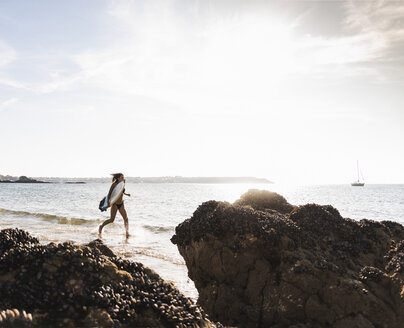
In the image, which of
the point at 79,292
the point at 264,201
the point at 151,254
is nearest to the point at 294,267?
the point at 264,201

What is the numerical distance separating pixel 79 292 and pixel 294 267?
4.45m

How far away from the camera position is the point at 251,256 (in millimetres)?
7324

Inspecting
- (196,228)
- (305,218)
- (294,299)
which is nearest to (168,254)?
(196,228)

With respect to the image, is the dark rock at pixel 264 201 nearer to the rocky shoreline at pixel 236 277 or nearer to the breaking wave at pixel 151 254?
the rocky shoreline at pixel 236 277

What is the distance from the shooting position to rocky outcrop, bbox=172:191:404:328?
20.9ft

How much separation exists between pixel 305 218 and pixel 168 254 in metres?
8.08

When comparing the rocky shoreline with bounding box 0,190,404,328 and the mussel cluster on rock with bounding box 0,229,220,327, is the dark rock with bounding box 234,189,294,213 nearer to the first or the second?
the rocky shoreline with bounding box 0,190,404,328

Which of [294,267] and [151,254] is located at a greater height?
[294,267]

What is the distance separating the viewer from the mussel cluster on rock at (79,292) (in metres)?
3.80

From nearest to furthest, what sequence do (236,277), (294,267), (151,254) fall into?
1. (294,267)
2. (236,277)
3. (151,254)

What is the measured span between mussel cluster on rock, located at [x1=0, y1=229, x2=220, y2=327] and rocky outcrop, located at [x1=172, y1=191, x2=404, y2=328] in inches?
97.5

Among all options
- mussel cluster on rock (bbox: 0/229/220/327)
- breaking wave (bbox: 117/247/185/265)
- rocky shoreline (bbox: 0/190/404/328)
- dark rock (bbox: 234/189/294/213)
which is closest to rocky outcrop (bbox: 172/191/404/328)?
rocky shoreline (bbox: 0/190/404/328)

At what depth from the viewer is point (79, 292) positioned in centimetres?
409

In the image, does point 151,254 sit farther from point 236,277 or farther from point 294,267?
point 294,267
